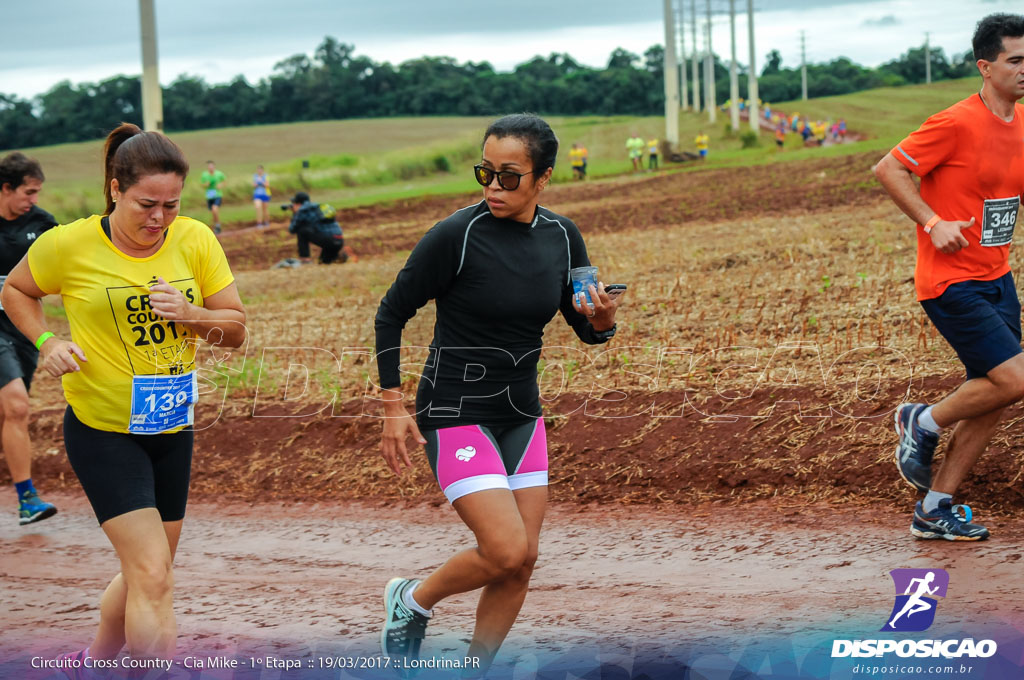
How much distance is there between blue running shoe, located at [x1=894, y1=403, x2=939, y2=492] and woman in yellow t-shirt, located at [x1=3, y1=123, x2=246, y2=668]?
3734 mm

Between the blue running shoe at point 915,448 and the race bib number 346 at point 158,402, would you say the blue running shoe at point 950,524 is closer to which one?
the blue running shoe at point 915,448

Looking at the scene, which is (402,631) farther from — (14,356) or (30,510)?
(30,510)

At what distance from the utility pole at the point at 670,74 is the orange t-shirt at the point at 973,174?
35.5 meters

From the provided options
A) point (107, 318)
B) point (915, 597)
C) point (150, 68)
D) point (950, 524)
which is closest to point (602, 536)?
point (950, 524)

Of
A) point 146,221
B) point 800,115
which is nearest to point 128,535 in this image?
point 146,221

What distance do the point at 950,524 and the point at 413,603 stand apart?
3.01 metres

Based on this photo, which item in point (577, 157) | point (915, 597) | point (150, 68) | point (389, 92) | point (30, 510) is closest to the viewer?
point (915, 597)

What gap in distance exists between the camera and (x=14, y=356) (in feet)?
25.9

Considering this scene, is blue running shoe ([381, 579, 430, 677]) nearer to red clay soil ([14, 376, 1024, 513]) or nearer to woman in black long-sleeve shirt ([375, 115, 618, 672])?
woman in black long-sleeve shirt ([375, 115, 618, 672])

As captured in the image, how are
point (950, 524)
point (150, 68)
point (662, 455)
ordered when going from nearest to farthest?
point (950, 524) < point (662, 455) < point (150, 68)

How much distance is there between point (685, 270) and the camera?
45.1 ft

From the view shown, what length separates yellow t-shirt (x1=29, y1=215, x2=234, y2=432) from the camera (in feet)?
14.0

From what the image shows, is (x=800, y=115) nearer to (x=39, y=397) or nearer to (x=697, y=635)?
(x=39, y=397)

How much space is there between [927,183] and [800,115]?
249 ft
